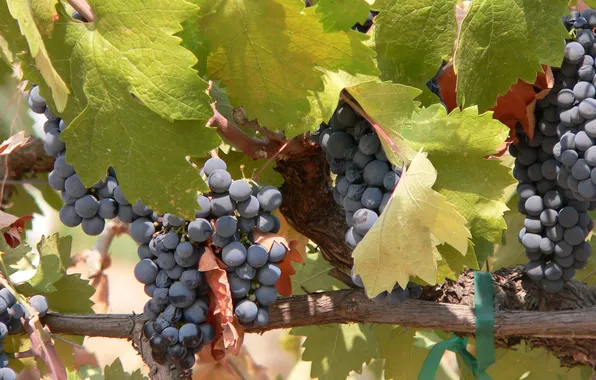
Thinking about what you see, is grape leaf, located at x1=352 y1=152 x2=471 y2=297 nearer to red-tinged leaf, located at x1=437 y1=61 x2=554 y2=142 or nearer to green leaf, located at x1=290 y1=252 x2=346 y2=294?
red-tinged leaf, located at x1=437 y1=61 x2=554 y2=142

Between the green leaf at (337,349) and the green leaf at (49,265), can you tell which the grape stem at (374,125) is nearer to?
the green leaf at (49,265)

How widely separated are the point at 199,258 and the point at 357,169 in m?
0.25

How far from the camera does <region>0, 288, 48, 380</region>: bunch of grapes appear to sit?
3.63 ft

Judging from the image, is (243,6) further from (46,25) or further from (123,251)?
(123,251)

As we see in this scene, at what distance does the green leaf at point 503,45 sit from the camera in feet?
3.31

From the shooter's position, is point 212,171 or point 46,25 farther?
point 212,171

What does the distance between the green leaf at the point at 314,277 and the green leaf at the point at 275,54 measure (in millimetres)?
672

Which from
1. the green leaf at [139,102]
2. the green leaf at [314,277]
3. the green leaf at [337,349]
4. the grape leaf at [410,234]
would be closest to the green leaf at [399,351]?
the green leaf at [337,349]

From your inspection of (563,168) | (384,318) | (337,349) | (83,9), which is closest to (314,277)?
(337,349)

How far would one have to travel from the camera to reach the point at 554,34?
41.0 inches

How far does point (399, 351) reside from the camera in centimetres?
153

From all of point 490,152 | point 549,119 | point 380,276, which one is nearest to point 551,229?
point 549,119

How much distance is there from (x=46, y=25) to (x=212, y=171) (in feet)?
0.95

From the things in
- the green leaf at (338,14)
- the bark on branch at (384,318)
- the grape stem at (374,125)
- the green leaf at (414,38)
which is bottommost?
the bark on branch at (384,318)
